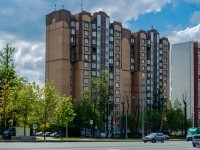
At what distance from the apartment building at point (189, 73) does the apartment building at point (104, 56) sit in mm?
10571

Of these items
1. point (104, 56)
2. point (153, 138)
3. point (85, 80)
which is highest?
point (104, 56)

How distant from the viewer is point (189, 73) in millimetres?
137625

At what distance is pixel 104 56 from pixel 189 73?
41.1 meters

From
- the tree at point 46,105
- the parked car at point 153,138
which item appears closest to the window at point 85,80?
the tree at point 46,105

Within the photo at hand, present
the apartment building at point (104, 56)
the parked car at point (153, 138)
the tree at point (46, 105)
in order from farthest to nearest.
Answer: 1. the apartment building at point (104, 56)
2. the tree at point (46, 105)
3. the parked car at point (153, 138)

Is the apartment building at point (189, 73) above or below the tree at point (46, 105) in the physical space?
above

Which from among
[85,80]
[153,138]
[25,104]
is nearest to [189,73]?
[85,80]

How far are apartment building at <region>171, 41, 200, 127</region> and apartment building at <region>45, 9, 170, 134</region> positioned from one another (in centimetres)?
1057

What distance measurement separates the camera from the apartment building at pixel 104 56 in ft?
338

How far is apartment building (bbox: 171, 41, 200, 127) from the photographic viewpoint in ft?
446

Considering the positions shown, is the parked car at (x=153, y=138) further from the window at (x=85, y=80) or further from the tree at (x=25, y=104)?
the window at (x=85, y=80)

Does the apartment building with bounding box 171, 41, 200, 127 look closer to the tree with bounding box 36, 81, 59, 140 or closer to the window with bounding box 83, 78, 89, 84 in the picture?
the window with bounding box 83, 78, 89, 84

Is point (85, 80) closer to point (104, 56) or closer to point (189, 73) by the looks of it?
point (104, 56)

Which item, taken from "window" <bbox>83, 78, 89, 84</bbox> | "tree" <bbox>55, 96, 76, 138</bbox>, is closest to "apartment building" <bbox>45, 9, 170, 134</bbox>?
"window" <bbox>83, 78, 89, 84</bbox>
